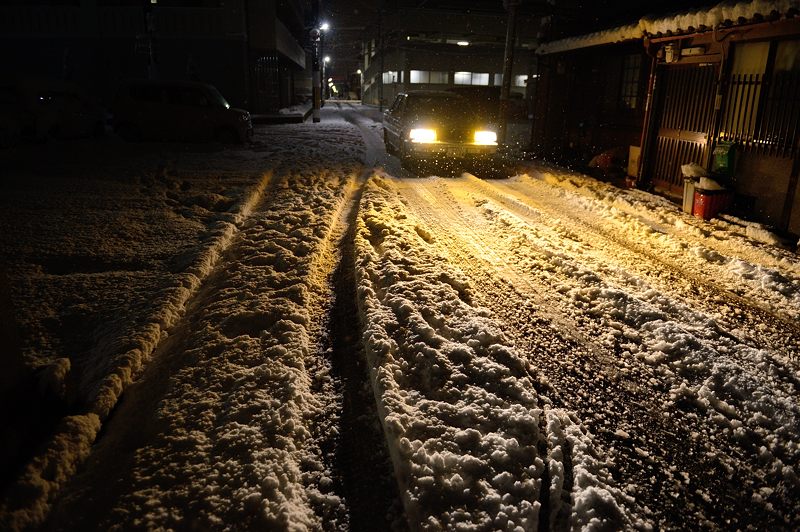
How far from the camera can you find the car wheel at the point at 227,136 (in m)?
14.9

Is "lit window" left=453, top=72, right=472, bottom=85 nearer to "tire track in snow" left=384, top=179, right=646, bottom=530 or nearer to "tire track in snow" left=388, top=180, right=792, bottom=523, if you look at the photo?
"tire track in snow" left=384, top=179, right=646, bottom=530

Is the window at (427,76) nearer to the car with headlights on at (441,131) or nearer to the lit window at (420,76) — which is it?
the lit window at (420,76)

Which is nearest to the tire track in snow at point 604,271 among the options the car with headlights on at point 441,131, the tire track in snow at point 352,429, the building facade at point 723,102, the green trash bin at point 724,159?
the car with headlights on at point 441,131

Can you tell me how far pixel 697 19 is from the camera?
8250mm

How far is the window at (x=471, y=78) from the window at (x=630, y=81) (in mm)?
32227

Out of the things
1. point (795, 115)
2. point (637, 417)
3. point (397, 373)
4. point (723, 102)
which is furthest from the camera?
point (723, 102)

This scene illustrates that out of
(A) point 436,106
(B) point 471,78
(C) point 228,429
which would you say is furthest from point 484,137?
(B) point 471,78

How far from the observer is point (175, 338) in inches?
145

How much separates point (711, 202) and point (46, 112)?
17321 millimetres

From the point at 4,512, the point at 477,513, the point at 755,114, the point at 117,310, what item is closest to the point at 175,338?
the point at 117,310

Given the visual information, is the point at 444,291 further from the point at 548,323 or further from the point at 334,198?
the point at 334,198

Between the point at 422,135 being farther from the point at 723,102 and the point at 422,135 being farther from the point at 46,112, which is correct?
the point at 46,112

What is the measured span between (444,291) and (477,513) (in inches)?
94.9

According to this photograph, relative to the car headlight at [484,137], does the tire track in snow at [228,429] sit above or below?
below
